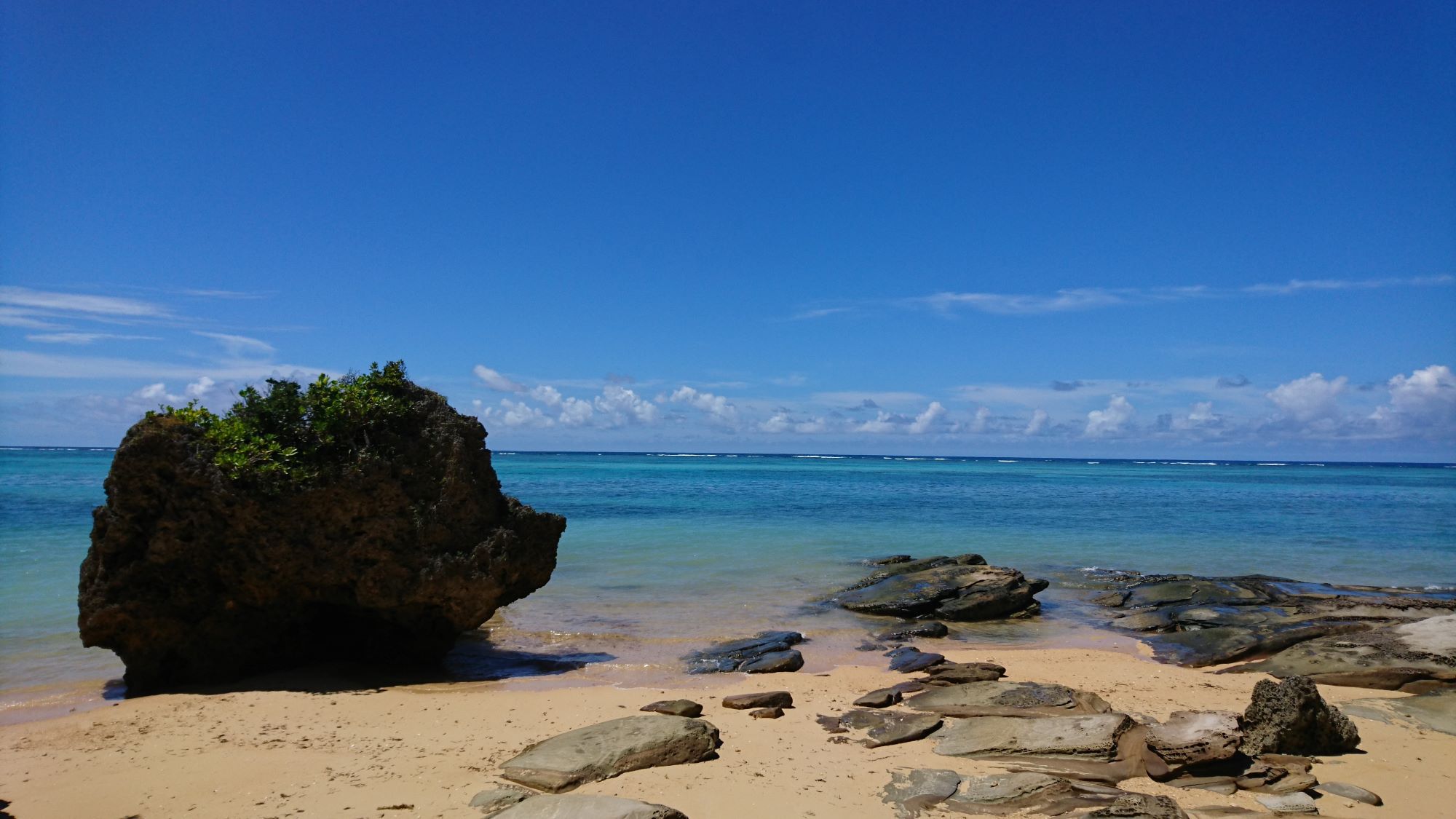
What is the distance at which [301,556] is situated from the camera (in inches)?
397

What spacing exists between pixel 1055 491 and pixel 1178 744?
5864cm

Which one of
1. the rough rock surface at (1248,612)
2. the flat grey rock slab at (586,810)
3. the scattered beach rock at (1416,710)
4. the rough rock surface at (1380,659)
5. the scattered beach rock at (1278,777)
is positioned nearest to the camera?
the flat grey rock slab at (586,810)

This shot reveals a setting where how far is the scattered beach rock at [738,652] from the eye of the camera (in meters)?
11.7

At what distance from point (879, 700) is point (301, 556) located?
742cm

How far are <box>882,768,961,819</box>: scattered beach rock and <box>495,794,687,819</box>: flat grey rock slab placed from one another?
1738 millimetres

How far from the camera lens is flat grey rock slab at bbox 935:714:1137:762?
23.4 ft

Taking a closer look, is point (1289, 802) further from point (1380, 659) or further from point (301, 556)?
point (301, 556)

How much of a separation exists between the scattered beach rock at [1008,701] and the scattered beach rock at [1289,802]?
2.18 m

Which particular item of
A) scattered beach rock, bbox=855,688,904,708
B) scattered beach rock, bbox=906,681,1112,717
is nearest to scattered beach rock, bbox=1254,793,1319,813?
scattered beach rock, bbox=906,681,1112,717

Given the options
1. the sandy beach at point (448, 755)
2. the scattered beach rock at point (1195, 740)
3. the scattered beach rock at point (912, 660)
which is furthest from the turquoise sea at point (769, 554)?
the scattered beach rock at point (1195, 740)

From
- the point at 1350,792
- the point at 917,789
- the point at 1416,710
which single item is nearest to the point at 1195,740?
the point at 1350,792

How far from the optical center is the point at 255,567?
9.95m

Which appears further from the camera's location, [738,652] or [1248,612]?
[1248,612]

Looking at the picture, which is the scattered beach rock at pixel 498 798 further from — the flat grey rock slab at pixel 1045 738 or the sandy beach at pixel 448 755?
the flat grey rock slab at pixel 1045 738
